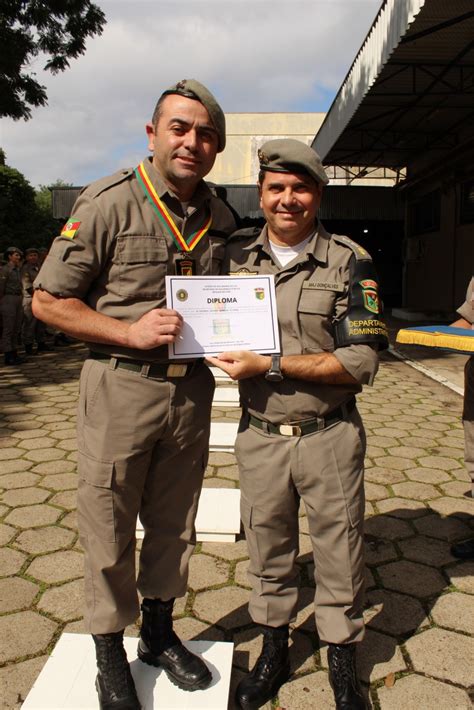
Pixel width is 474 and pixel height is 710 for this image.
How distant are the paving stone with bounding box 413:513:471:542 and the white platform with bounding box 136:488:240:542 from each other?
1192 millimetres

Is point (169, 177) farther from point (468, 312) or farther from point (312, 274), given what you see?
point (468, 312)

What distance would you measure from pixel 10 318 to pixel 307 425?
8911mm

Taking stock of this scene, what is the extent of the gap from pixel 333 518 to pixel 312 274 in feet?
2.94

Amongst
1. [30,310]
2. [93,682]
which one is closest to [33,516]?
[93,682]

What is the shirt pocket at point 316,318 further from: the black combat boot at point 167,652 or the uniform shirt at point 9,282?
the uniform shirt at point 9,282

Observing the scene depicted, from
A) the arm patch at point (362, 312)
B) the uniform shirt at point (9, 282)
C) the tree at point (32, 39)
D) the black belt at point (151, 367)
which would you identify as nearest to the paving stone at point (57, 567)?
the black belt at point (151, 367)

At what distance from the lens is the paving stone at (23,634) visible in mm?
2408

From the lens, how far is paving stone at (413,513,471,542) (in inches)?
137

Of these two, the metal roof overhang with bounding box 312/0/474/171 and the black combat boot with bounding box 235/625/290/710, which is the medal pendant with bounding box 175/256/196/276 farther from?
the metal roof overhang with bounding box 312/0/474/171

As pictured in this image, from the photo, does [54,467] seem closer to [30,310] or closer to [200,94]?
[200,94]

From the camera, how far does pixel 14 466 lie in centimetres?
471

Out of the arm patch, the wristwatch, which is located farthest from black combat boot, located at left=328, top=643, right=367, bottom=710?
the arm patch

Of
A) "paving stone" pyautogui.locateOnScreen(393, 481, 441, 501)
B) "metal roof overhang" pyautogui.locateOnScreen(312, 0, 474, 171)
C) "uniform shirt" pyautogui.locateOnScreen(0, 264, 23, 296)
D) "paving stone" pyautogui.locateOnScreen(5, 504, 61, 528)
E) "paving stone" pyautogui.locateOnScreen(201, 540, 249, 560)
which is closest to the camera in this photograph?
"paving stone" pyautogui.locateOnScreen(201, 540, 249, 560)

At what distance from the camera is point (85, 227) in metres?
1.81
